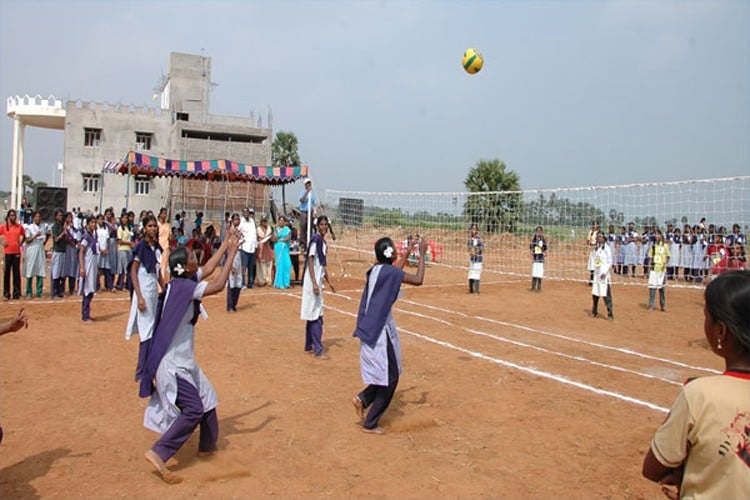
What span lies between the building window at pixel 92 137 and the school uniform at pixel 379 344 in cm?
3615

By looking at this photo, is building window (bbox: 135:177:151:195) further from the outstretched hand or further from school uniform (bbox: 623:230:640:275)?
the outstretched hand

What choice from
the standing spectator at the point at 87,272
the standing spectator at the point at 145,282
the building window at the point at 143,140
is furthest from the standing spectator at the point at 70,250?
the building window at the point at 143,140

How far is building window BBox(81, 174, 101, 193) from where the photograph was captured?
36.5 metres

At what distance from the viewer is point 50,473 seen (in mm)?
4289

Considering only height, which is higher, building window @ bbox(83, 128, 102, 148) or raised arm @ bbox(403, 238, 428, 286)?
building window @ bbox(83, 128, 102, 148)

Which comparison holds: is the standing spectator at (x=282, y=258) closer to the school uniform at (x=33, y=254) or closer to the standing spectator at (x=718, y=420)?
the school uniform at (x=33, y=254)

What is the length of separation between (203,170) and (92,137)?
22935 mm

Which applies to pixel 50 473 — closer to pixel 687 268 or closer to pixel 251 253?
pixel 251 253

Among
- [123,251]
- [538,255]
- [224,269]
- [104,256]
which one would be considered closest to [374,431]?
[224,269]

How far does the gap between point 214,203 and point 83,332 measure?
2502 centimetres

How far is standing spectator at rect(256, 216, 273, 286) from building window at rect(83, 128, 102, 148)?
84.3ft

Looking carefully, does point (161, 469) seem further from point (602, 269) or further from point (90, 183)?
point (90, 183)

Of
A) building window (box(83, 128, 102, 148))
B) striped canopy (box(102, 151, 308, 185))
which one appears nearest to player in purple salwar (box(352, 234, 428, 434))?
striped canopy (box(102, 151, 308, 185))

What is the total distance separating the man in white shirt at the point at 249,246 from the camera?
1438cm
